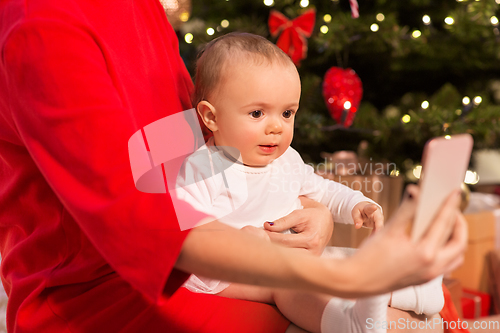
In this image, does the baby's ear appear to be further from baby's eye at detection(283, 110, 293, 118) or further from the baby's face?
baby's eye at detection(283, 110, 293, 118)

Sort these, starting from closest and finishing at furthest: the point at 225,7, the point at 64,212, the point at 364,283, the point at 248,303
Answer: the point at 364,283, the point at 64,212, the point at 248,303, the point at 225,7

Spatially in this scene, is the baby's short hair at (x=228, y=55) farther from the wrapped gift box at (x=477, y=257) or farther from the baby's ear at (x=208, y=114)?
the wrapped gift box at (x=477, y=257)

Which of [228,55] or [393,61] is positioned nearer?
Answer: [228,55]

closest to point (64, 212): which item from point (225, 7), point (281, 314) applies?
point (281, 314)

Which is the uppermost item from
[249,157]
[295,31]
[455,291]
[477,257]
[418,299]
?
[295,31]

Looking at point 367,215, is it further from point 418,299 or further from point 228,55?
point 228,55

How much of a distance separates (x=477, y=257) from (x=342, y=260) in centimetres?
135

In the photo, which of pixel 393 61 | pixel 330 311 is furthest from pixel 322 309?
pixel 393 61

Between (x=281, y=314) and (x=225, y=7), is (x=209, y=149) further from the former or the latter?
(x=225, y=7)

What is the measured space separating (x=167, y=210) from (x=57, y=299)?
26cm

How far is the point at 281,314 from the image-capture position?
0.61 m

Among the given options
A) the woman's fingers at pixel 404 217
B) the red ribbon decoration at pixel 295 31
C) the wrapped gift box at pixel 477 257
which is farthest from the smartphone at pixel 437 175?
the wrapped gift box at pixel 477 257

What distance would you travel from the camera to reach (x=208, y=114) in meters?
0.69

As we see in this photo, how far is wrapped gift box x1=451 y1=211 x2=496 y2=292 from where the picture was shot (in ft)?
4.75
